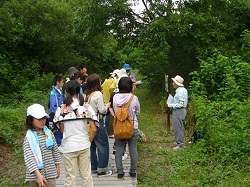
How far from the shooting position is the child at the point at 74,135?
473 cm

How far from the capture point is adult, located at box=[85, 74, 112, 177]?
5.63 metres

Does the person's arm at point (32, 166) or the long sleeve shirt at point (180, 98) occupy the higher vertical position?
the long sleeve shirt at point (180, 98)

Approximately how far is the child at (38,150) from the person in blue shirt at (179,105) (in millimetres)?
4106

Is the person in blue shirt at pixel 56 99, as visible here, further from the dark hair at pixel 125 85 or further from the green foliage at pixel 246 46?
the green foliage at pixel 246 46

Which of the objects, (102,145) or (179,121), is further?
(179,121)

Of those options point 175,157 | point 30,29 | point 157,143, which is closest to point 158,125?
point 157,143

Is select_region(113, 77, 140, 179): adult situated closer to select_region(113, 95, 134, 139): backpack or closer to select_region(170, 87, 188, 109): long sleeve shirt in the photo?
select_region(113, 95, 134, 139): backpack

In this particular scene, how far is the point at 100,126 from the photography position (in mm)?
5754

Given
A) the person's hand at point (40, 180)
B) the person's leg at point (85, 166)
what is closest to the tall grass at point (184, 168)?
the person's leg at point (85, 166)

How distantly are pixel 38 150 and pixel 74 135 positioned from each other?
895mm

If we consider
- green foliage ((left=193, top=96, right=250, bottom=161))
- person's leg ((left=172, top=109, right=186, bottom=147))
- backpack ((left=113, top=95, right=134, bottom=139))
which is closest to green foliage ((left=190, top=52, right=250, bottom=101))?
green foliage ((left=193, top=96, right=250, bottom=161))

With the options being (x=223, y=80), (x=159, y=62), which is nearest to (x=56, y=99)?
(x=223, y=80)

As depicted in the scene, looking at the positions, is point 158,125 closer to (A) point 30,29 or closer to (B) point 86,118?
(B) point 86,118

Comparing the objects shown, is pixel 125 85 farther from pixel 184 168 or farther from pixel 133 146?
pixel 184 168
